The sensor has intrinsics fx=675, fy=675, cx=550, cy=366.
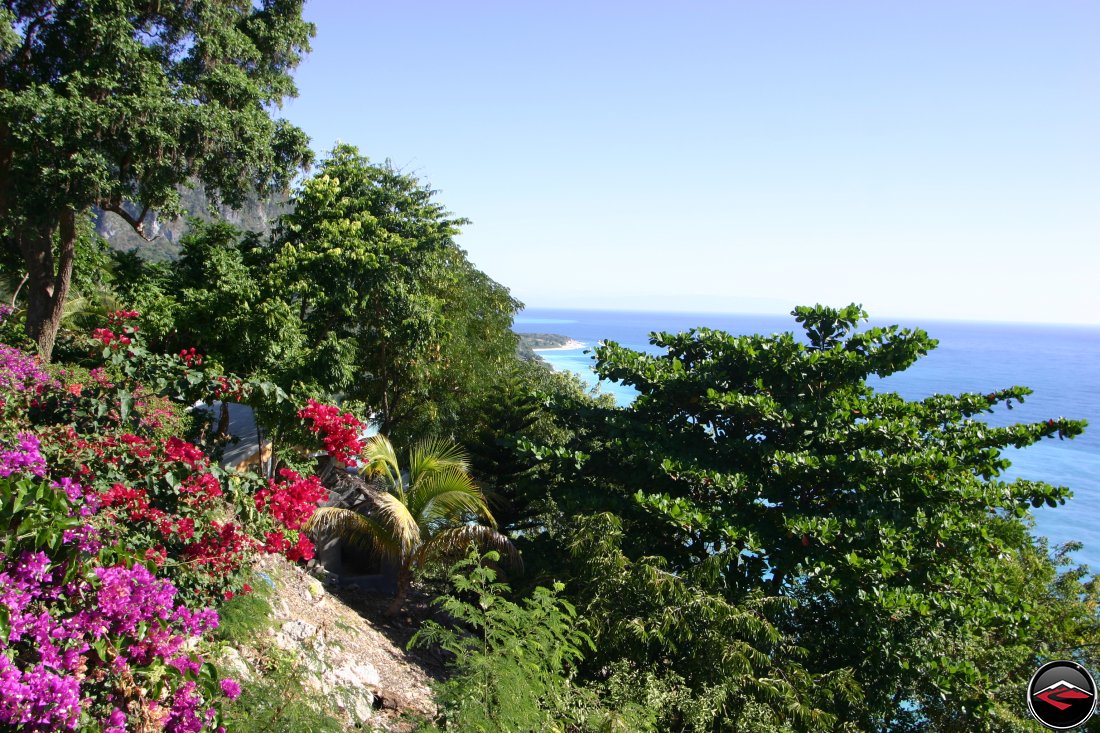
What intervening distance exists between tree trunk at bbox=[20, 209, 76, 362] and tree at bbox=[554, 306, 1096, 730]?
9.53 m

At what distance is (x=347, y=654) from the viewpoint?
6.43 metres

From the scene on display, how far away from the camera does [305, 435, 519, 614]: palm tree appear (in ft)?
28.2

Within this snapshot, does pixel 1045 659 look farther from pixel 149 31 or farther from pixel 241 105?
pixel 149 31

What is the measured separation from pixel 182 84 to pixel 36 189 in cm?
291

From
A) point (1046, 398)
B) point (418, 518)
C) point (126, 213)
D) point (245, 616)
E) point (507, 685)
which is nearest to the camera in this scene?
point (507, 685)

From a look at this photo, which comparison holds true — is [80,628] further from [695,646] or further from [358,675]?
[695,646]

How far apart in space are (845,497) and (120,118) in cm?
1191

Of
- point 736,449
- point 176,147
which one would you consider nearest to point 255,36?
point 176,147

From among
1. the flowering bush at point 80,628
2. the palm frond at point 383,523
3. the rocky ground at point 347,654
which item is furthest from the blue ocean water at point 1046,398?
the flowering bush at point 80,628

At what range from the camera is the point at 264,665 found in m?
4.92

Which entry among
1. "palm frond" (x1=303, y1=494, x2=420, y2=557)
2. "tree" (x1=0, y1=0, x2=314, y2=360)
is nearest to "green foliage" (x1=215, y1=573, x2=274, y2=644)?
"palm frond" (x1=303, y1=494, x2=420, y2=557)

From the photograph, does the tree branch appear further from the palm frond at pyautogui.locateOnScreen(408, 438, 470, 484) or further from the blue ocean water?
the blue ocean water

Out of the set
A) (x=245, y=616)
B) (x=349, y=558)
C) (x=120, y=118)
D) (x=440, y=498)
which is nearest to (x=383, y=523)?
(x=440, y=498)

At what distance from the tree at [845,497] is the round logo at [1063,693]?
95.4 inches
